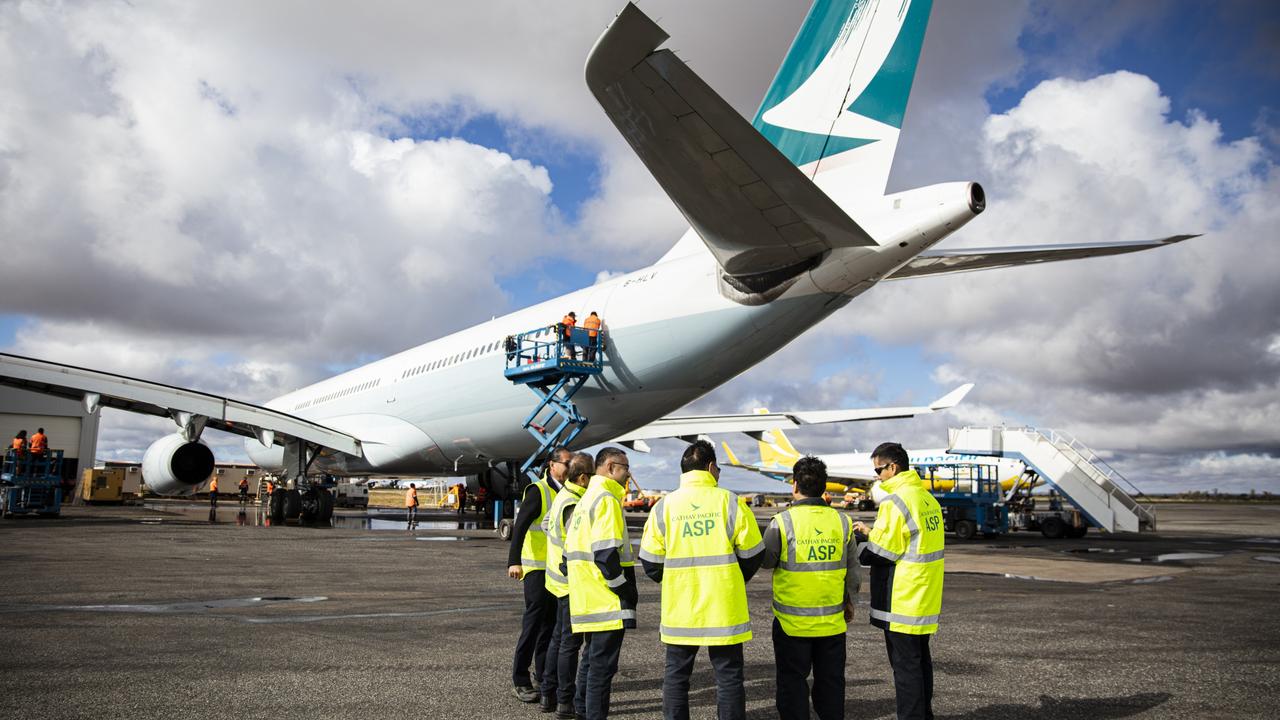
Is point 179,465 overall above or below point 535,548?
above

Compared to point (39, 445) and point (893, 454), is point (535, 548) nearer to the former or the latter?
point (893, 454)

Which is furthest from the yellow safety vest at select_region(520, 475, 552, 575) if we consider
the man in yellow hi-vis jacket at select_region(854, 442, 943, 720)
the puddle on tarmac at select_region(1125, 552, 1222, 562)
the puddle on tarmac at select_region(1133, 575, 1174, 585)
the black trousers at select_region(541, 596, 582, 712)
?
the puddle on tarmac at select_region(1125, 552, 1222, 562)

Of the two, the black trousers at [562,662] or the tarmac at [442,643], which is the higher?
the black trousers at [562,662]

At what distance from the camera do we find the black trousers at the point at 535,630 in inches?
215

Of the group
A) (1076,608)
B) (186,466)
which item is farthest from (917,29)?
(186,466)

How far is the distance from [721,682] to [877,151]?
7.95m

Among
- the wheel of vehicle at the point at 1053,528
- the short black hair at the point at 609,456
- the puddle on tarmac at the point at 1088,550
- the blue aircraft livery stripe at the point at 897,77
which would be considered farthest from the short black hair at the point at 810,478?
the wheel of vehicle at the point at 1053,528

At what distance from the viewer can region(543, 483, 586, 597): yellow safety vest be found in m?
5.38

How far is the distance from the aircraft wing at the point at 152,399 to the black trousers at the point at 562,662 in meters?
16.3

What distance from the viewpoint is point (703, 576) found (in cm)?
438

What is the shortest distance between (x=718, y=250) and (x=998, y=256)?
10.6 ft

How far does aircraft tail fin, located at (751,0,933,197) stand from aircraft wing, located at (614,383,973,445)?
13644 millimetres

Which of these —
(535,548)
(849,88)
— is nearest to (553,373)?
(849,88)

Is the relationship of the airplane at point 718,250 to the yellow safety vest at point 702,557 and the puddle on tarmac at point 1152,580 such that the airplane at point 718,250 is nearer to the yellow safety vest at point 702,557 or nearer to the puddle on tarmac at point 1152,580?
the yellow safety vest at point 702,557
